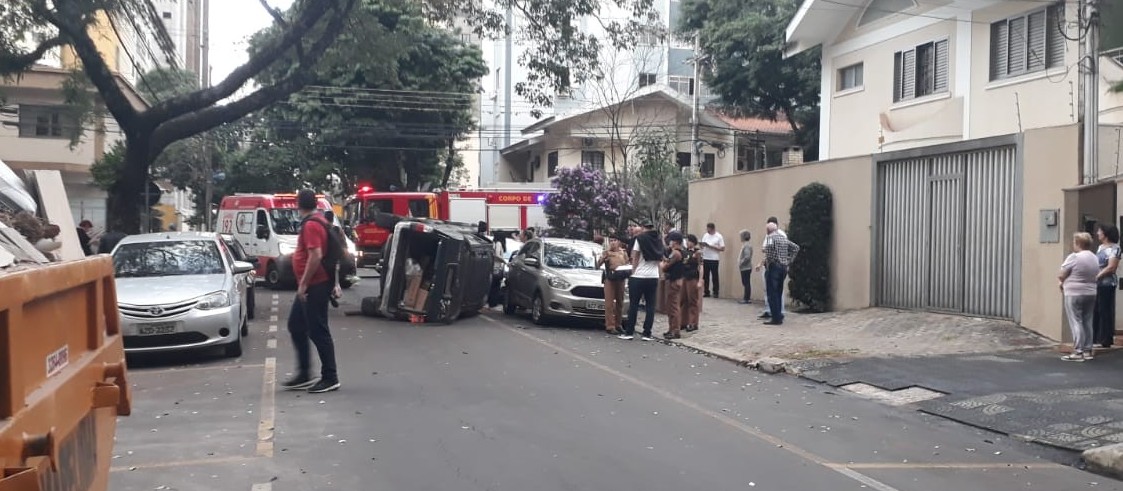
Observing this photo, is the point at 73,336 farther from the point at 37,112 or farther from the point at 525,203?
the point at 37,112

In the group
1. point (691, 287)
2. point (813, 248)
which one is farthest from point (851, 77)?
point (691, 287)

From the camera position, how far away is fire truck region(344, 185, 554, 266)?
3231cm

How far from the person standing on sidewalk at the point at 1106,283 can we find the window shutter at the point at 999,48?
8106 mm

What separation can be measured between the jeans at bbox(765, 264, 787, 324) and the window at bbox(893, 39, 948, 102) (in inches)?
300

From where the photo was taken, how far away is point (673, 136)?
38156mm

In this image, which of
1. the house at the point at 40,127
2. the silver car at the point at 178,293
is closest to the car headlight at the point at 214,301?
the silver car at the point at 178,293

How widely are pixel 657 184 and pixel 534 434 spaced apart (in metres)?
24.3

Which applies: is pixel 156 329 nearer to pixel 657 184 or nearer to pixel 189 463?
pixel 189 463

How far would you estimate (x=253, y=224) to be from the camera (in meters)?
25.3

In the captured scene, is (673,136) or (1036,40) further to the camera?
(673,136)

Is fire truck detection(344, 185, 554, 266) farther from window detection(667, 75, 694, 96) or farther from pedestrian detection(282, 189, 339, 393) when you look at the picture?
pedestrian detection(282, 189, 339, 393)

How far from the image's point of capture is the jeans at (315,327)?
9.35m

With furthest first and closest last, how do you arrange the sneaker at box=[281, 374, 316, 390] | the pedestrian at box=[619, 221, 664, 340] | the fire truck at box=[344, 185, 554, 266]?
the fire truck at box=[344, 185, 554, 266] < the pedestrian at box=[619, 221, 664, 340] < the sneaker at box=[281, 374, 316, 390]

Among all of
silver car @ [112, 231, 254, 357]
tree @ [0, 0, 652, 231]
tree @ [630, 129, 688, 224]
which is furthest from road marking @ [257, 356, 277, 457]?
tree @ [630, 129, 688, 224]
